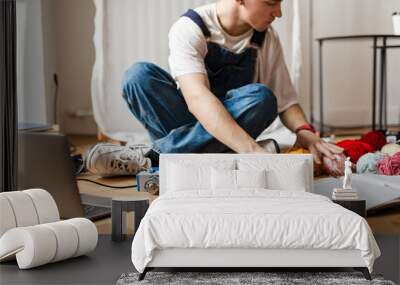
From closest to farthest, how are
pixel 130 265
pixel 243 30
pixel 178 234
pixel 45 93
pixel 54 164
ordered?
pixel 178 234 → pixel 130 265 → pixel 54 164 → pixel 243 30 → pixel 45 93

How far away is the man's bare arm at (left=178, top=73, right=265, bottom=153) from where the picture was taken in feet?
10.1

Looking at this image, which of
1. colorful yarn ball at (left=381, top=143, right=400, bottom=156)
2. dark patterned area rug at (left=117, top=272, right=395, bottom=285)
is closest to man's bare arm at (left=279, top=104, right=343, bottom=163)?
colorful yarn ball at (left=381, top=143, right=400, bottom=156)

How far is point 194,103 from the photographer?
10.4 ft

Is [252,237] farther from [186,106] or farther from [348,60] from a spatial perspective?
[348,60]

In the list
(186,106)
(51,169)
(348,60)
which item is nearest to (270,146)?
(186,106)

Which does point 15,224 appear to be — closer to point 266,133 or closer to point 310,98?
point 266,133

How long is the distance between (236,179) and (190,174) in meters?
0.16

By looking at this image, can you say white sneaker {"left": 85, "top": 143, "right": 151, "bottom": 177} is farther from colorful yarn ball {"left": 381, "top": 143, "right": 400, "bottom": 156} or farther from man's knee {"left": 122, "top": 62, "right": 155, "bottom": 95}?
colorful yarn ball {"left": 381, "top": 143, "right": 400, "bottom": 156}

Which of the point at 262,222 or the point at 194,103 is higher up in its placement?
the point at 194,103

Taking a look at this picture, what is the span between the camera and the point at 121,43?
203 inches

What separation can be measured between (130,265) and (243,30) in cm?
133

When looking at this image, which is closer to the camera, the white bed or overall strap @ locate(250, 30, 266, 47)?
the white bed

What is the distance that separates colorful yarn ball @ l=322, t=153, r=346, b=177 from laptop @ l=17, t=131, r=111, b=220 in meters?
0.93

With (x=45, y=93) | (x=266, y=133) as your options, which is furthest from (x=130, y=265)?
(x=45, y=93)
